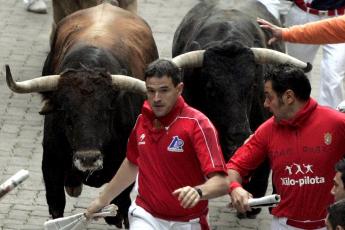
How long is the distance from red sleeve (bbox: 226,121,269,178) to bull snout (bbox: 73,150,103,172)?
1650 mm

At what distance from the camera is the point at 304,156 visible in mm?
8086

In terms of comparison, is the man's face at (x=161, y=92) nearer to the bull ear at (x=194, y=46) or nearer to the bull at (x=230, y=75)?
the bull at (x=230, y=75)

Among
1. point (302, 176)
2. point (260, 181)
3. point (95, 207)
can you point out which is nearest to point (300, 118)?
point (302, 176)

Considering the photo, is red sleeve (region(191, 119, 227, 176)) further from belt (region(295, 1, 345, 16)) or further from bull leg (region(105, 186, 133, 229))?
belt (region(295, 1, 345, 16))

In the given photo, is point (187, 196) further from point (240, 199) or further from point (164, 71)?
point (164, 71)

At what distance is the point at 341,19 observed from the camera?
9.70 metres

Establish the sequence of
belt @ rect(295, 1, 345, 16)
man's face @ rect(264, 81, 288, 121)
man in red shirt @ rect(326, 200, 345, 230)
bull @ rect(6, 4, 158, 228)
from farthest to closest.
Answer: belt @ rect(295, 1, 345, 16) → bull @ rect(6, 4, 158, 228) → man's face @ rect(264, 81, 288, 121) → man in red shirt @ rect(326, 200, 345, 230)

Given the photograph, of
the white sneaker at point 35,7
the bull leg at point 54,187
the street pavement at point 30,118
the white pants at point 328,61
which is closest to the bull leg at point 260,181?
the street pavement at point 30,118

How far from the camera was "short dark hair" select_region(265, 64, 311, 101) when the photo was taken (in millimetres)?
8047

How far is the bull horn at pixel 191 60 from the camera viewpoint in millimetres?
10773

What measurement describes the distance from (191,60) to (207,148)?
2850 millimetres

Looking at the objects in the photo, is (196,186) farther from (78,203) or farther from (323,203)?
(78,203)

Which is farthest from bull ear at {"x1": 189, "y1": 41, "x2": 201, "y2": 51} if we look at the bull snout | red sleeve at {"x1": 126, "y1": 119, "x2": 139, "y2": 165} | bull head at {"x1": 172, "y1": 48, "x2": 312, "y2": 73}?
red sleeve at {"x1": 126, "y1": 119, "x2": 139, "y2": 165}

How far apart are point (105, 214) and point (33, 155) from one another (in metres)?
4.51
